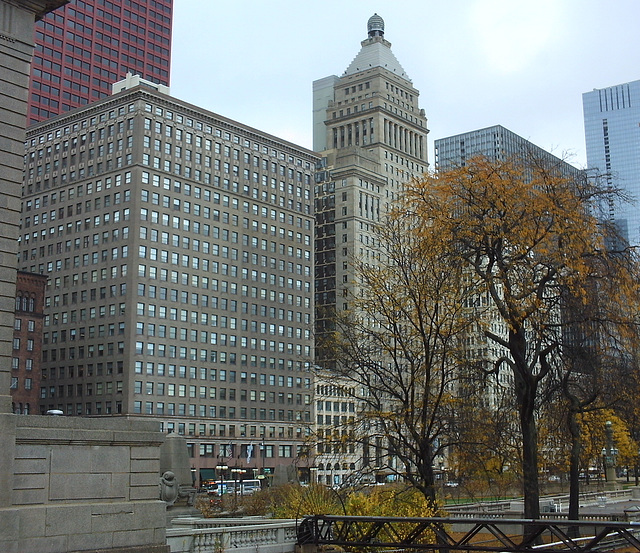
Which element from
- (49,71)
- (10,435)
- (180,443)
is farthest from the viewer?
(49,71)

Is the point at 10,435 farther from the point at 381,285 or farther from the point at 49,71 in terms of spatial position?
the point at 49,71

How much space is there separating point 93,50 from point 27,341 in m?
75.1

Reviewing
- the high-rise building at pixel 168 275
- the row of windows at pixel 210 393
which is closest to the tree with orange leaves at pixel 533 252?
the row of windows at pixel 210 393

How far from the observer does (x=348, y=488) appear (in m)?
32.9

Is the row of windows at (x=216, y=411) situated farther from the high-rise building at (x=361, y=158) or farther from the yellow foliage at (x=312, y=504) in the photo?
the yellow foliage at (x=312, y=504)

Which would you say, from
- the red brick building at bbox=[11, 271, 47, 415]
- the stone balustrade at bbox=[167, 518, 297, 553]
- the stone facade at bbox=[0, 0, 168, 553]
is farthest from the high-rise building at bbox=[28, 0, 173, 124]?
the stone balustrade at bbox=[167, 518, 297, 553]

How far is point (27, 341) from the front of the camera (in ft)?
386

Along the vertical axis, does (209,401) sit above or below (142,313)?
below

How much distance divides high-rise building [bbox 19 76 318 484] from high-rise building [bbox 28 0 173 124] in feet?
66.6

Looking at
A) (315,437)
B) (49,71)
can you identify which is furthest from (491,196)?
(49,71)

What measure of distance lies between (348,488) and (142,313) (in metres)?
96.4

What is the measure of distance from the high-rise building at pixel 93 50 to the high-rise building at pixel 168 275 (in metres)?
20.3

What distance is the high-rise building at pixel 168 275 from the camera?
12588 cm

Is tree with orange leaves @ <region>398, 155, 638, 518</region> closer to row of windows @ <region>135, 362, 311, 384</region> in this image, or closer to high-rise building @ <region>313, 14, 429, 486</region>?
row of windows @ <region>135, 362, 311, 384</region>
